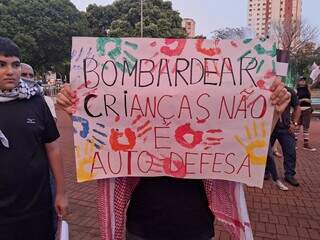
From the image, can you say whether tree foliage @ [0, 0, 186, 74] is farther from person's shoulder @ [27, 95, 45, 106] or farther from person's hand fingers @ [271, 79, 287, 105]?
person's hand fingers @ [271, 79, 287, 105]

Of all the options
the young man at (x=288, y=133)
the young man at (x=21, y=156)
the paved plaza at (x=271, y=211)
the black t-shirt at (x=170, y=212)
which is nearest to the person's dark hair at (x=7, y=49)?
the young man at (x=21, y=156)

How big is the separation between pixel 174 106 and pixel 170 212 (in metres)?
0.55

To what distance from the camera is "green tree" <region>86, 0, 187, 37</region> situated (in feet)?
94.1

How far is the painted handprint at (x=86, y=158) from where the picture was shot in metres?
2.08

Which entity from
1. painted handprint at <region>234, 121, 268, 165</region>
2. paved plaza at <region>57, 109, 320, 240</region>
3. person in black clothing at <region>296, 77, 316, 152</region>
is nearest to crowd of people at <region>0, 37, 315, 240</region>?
painted handprint at <region>234, 121, 268, 165</region>

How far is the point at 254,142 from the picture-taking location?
6.54 feet

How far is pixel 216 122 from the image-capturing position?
2.02 meters

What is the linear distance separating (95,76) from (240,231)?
3.73 feet

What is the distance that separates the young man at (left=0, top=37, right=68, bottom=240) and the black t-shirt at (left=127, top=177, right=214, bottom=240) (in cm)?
68

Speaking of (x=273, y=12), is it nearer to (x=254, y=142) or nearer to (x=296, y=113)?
(x=296, y=113)

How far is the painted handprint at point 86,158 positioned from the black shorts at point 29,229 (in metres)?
0.51

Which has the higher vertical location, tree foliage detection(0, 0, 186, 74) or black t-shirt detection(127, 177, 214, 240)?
tree foliage detection(0, 0, 186, 74)

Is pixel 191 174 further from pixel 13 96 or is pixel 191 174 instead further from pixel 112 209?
pixel 13 96

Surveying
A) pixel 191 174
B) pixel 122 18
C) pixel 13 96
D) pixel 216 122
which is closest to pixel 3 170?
pixel 13 96
